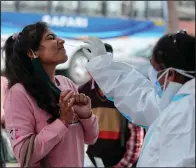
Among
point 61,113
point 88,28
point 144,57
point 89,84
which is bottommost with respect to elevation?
point 144,57

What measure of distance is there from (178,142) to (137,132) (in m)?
2.29

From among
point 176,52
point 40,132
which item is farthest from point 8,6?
point 176,52

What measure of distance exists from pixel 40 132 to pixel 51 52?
1.39 feet

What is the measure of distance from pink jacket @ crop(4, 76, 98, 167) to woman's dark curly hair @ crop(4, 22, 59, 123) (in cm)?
3

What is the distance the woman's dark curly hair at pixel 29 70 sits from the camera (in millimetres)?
2654

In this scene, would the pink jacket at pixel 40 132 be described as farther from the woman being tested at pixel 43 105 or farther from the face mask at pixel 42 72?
the face mask at pixel 42 72

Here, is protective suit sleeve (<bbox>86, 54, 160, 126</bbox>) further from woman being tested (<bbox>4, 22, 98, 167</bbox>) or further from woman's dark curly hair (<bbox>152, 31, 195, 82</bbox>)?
woman's dark curly hair (<bbox>152, 31, 195, 82</bbox>)

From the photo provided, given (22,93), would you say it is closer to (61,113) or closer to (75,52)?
(61,113)

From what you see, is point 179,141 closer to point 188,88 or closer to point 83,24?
point 188,88

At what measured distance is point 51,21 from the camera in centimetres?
1147

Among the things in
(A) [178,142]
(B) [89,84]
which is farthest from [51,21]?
(A) [178,142]

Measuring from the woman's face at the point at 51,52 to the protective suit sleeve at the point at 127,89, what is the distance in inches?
6.4

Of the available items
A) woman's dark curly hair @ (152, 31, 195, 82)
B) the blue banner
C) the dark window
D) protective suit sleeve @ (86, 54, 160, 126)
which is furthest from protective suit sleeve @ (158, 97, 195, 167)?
the dark window

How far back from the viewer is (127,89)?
8.55ft
